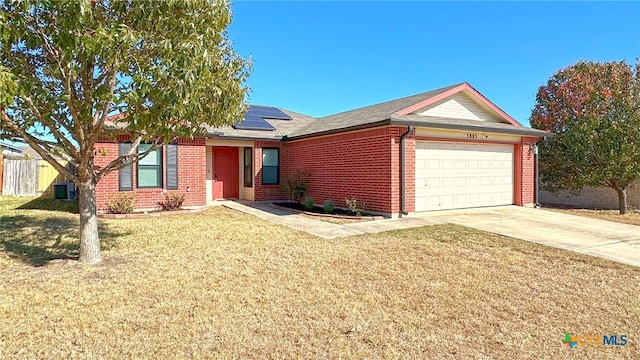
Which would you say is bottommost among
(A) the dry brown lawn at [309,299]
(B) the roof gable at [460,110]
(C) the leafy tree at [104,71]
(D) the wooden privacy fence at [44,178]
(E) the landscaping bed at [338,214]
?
(A) the dry brown lawn at [309,299]

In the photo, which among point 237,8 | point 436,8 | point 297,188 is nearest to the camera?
point 237,8

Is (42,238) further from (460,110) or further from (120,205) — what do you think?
(460,110)

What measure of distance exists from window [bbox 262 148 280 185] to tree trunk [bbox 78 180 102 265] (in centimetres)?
967

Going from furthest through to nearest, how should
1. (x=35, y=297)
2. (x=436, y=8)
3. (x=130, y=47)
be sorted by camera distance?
1. (x=436, y=8)
2. (x=130, y=47)
3. (x=35, y=297)

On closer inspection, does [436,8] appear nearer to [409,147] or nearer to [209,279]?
[409,147]

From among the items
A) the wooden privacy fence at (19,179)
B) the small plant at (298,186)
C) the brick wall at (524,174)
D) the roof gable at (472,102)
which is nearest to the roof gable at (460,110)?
the roof gable at (472,102)

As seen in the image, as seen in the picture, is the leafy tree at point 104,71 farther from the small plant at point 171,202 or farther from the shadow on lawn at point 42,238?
the small plant at point 171,202

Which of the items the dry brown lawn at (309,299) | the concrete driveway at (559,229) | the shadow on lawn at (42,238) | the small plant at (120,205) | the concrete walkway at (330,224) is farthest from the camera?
the small plant at (120,205)

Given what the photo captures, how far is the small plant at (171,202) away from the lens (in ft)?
42.0

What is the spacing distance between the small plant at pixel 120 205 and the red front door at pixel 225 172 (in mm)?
4413

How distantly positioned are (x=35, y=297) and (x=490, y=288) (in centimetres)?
614

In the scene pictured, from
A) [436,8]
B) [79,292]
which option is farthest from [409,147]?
[79,292]

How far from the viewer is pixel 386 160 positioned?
1117 cm

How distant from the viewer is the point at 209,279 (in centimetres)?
550
